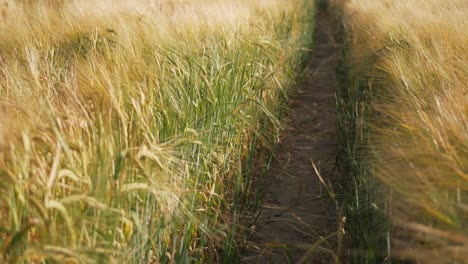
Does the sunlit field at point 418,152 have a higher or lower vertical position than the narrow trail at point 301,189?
higher

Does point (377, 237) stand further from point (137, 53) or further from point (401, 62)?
point (137, 53)

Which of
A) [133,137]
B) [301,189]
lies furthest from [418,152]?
[301,189]

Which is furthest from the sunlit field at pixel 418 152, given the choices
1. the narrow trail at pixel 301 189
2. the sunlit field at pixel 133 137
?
the narrow trail at pixel 301 189

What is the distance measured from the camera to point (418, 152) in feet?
4.66

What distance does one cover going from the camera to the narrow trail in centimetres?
231

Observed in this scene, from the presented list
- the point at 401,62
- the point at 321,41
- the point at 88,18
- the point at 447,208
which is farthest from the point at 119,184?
the point at 321,41

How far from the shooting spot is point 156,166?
1484mm

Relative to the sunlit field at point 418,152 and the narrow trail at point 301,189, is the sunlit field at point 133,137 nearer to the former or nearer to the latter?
the sunlit field at point 418,152

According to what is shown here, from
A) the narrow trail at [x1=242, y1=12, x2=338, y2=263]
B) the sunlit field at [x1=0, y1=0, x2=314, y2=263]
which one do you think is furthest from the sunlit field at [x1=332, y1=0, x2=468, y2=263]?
the narrow trail at [x1=242, y1=12, x2=338, y2=263]

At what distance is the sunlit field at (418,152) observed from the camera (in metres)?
1.31

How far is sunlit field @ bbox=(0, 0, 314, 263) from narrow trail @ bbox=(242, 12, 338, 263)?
16cm

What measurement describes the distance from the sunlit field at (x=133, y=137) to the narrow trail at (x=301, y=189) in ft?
0.52

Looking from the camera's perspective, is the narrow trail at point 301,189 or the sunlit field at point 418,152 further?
the narrow trail at point 301,189

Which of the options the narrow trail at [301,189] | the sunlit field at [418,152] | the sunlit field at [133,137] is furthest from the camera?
the narrow trail at [301,189]
